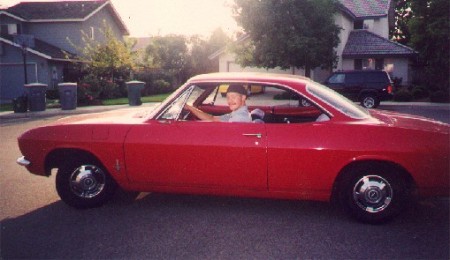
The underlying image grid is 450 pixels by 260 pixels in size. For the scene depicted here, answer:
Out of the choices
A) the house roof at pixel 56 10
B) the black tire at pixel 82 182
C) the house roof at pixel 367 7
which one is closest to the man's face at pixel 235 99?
the black tire at pixel 82 182

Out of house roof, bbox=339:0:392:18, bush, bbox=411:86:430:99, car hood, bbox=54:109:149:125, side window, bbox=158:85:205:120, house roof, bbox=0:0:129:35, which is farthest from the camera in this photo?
house roof, bbox=339:0:392:18

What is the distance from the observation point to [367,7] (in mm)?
38031

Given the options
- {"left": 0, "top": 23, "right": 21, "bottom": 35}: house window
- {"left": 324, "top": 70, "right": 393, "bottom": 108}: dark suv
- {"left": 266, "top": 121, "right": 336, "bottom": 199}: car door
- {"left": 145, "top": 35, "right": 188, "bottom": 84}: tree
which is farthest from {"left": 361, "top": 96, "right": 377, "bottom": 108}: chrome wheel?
{"left": 0, "top": 23, "right": 21, "bottom": 35}: house window

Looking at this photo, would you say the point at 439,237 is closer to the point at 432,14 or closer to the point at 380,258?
the point at 380,258

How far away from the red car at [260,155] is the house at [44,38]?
86.4ft

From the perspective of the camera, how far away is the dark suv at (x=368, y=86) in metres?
19.2

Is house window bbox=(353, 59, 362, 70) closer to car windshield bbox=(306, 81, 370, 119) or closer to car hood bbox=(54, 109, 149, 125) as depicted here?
car windshield bbox=(306, 81, 370, 119)

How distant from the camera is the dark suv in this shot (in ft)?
63.1

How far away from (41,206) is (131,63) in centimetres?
2406

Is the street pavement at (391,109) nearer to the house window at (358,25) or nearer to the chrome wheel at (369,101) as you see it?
the chrome wheel at (369,101)

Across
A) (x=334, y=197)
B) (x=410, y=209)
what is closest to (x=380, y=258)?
(x=334, y=197)

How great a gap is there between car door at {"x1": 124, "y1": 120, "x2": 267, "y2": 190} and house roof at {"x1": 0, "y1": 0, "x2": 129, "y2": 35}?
31.0 meters

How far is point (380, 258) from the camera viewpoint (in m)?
3.89

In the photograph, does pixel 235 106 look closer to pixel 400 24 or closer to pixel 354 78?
pixel 354 78
